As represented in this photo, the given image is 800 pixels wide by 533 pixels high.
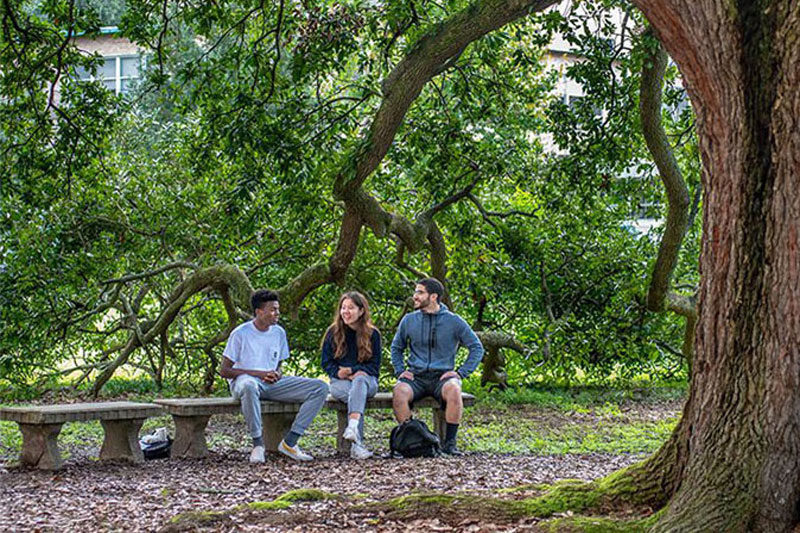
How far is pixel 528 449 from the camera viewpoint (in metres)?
10.1

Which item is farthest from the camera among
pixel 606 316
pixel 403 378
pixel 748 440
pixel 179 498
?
pixel 606 316

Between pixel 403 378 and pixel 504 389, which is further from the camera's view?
pixel 504 389

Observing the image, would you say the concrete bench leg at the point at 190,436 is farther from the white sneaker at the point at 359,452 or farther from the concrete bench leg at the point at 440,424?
the concrete bench leg at the point at 440,424

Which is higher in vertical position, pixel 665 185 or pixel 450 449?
pixel 665 185

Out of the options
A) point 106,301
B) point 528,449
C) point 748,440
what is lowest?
point 528,449

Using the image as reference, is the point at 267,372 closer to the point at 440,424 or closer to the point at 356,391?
the point at 356,391

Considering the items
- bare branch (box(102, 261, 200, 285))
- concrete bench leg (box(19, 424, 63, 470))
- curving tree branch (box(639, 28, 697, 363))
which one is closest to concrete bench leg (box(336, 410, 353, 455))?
concrete bench leg (box(19, 424, 63, 470))

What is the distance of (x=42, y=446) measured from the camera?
27.5 feet

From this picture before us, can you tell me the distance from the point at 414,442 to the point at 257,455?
1.39m

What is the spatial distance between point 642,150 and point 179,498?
8.64m

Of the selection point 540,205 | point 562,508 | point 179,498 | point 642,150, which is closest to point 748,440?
point 562,508

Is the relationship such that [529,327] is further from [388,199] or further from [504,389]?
[388,199]

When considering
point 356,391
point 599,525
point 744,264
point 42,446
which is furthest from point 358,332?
point 744,264

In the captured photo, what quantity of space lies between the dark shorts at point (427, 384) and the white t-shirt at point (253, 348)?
1.25 m
